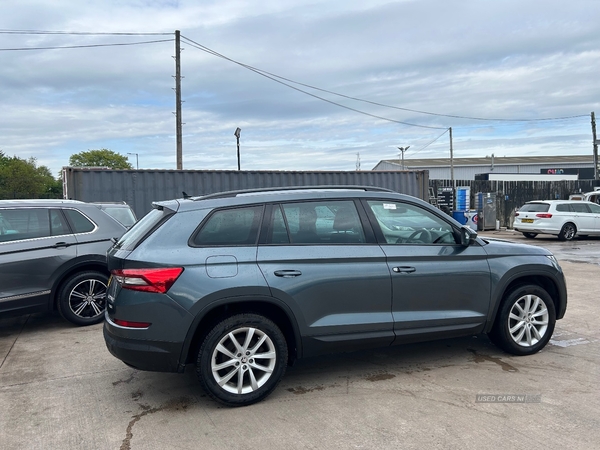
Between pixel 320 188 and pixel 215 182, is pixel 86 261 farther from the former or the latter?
pixel 215 182

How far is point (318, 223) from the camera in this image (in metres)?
Result: 4.68

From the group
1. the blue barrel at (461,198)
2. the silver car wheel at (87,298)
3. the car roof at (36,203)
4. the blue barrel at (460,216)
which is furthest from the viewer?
the blue barrel at (461,198)

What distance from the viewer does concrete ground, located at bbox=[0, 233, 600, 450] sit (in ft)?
12.2

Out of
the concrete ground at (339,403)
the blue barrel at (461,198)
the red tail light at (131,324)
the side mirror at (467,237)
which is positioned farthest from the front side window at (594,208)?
the red tail light at (131,324)

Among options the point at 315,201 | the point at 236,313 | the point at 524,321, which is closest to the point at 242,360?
the point at 236,313

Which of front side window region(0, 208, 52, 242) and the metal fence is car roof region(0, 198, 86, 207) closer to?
front side window region(0, 208, 52, 242)

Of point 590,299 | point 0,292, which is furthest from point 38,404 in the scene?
point 590,299

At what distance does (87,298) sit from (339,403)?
13.6 ft

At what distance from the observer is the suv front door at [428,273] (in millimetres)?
4766

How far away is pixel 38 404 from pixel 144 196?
10895 mm

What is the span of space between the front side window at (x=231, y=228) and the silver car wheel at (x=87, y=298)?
3.42 metres

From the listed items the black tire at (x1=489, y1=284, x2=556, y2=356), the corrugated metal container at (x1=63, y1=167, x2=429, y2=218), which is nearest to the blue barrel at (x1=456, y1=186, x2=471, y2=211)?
the corrugated metal container at (x1=63, y1=167, x2=429, y2=218)

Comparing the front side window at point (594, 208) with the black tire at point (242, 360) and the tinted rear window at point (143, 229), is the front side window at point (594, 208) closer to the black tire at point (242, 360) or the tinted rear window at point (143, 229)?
the black tire at point (242, 360)

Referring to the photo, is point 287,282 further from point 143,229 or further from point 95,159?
point 95,159
